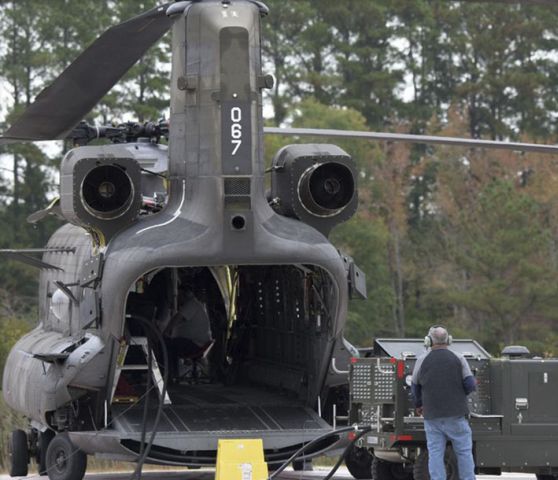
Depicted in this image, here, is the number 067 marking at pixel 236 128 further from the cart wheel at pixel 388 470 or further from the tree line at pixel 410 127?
the tree line at pixel 410 127

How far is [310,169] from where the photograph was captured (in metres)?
15.9

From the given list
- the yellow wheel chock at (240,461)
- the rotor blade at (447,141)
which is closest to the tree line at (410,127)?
the rotor blade at (447,141)

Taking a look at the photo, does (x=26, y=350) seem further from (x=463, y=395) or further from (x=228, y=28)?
(x=463, y=395)

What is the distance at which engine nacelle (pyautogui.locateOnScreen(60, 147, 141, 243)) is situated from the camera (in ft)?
49.9

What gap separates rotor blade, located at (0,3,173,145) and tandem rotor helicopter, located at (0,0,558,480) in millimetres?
20

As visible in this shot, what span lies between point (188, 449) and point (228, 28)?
4.26m

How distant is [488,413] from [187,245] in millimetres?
3396

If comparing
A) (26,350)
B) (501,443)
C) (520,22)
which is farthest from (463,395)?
(520,22)

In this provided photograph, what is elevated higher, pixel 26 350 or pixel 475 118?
pixel 475 118

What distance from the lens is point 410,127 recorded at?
58344mm

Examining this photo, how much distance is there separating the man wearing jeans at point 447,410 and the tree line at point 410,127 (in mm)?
27287

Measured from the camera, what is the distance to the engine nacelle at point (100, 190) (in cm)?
1520

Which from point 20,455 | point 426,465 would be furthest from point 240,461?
point 20,455

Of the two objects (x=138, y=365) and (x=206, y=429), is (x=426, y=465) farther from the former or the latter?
(x=138, y=365)
